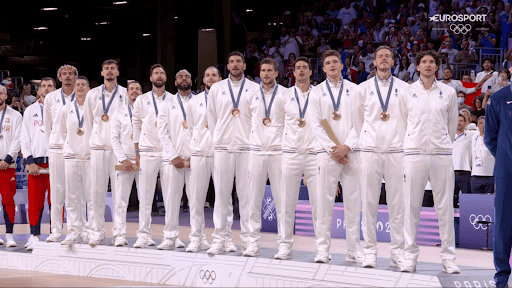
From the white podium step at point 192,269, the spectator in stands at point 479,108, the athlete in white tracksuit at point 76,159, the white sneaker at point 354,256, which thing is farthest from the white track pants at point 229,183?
the spectator in stands at point 479,108

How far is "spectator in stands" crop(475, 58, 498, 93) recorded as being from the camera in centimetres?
1442

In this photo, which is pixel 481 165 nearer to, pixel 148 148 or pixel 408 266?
pixel 408 266

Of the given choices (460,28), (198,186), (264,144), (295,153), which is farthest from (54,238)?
(460,28)

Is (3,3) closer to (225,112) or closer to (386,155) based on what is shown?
(225,112)

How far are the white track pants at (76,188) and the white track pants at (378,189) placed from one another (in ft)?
12.3

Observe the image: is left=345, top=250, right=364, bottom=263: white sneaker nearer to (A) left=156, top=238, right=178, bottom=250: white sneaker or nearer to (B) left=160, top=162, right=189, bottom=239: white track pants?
(B) left=160, top=162, right=189, bottom=239: white track pants

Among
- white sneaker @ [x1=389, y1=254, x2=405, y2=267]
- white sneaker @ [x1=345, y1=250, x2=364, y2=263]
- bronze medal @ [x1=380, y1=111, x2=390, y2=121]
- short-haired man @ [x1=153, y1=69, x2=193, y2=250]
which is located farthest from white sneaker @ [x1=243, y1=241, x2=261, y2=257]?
bronze medal @ [x1=380, y1=111, x2=390, y2=121]

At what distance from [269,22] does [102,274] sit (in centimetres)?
1419

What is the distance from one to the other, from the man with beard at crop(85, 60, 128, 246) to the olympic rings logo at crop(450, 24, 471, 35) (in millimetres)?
9385

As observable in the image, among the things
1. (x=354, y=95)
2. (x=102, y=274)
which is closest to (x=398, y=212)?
(x=354, y=95)

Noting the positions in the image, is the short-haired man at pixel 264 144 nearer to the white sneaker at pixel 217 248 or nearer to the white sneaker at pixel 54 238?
the white sneaker at pixel 217 248

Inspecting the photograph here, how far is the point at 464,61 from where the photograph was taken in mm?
15578

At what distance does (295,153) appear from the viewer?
25.9 ft

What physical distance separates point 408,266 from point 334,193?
45.2 inches
